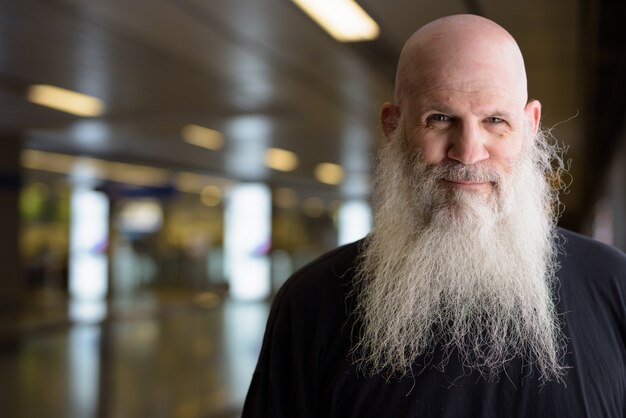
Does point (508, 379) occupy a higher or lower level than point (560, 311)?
lower

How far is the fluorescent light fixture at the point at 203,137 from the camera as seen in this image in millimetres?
12727

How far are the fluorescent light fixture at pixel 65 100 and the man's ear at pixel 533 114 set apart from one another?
857 cm

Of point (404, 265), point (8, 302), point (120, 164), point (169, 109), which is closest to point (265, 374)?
point (404, 265)

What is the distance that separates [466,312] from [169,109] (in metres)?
9.43

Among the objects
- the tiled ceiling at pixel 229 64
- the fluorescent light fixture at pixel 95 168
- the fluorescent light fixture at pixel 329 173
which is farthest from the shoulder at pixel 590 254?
the fluorescent light fixture at pixel 329 173

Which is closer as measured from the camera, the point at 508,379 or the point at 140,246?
the point at 508,379

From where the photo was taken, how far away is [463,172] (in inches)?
60.0

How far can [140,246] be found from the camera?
2767cm

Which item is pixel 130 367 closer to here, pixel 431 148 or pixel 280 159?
pixel 431 148

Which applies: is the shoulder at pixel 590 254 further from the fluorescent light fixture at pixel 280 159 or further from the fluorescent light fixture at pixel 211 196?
the fluorescent light fixture at pixel 211 196

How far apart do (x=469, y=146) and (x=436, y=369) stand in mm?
454

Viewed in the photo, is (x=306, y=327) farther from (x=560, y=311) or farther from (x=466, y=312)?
(x=560, y=311)

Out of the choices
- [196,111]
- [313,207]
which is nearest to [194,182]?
[313,207]

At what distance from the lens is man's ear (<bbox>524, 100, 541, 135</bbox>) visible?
1.66 m
